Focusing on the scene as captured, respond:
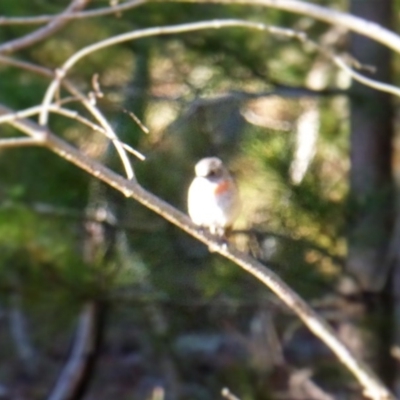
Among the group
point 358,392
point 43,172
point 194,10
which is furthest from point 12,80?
point 358,392

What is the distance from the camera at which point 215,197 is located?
10.2 feet

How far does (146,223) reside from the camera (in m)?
3.67

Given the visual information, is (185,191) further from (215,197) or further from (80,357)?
(80,357)

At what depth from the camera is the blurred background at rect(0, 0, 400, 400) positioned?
11.6 feet

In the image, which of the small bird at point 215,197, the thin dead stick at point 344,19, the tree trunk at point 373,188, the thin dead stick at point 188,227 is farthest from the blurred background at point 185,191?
the thin dead stick at point 188,227

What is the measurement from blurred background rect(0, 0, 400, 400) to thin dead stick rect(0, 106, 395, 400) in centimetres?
75

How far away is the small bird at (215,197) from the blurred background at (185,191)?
119 millimetres

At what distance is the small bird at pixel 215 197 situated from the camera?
3086mm

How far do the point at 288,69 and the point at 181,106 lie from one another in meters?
1.26

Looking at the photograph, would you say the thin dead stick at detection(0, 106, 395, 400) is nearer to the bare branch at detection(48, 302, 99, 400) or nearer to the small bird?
the small bird

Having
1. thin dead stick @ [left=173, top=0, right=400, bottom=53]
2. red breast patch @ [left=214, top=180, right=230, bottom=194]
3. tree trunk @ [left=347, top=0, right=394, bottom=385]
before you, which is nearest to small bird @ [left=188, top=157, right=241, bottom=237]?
red breast patch @ [left=214, top=180, right=230, bottom=194]

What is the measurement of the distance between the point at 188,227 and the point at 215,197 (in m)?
1.06

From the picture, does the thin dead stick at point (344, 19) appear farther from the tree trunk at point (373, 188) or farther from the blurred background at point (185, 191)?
the tree trunk at point (373, 188)

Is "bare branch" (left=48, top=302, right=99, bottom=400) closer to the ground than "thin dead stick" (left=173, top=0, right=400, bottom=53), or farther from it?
closer to the ground
